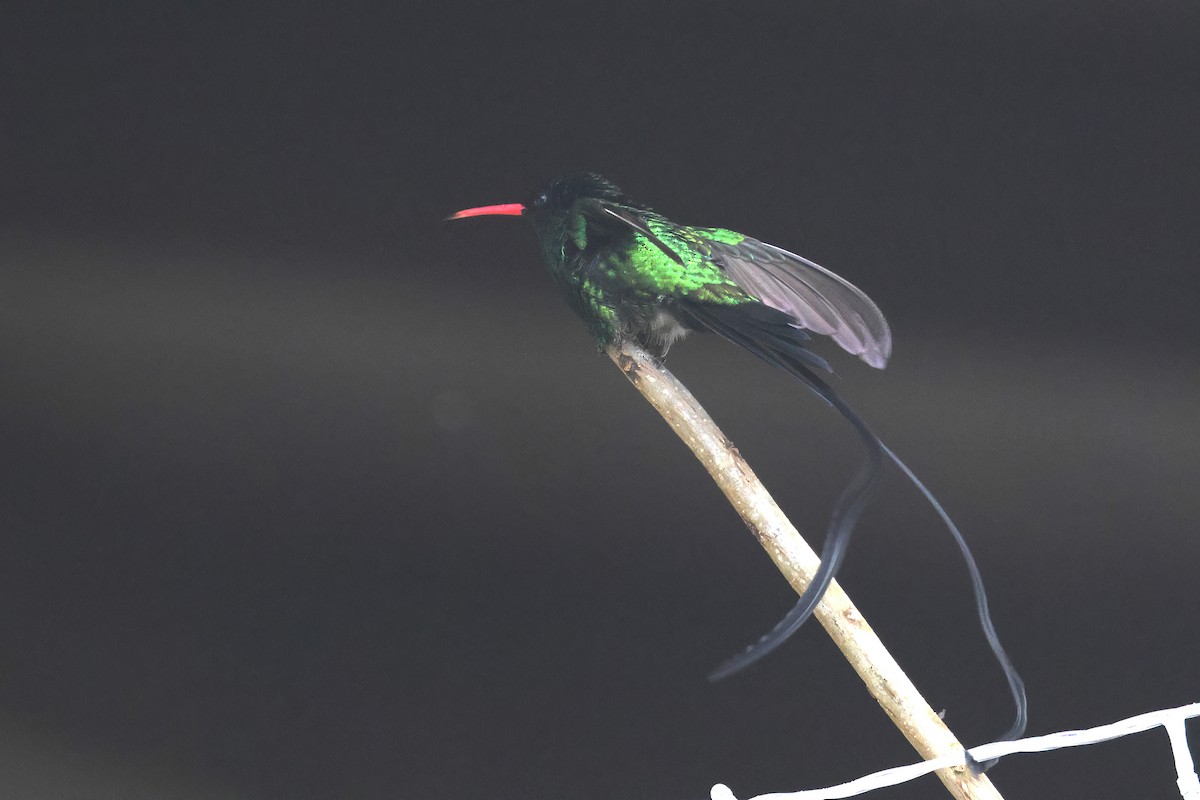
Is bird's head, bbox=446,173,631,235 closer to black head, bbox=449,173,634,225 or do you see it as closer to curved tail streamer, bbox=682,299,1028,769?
black head, bbox=449,173,634,225

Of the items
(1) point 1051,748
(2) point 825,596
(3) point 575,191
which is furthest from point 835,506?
(3) point 575,191

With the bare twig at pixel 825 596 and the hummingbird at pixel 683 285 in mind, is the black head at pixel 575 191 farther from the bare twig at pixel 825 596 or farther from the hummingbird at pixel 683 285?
the bare twig at pixel 825 596

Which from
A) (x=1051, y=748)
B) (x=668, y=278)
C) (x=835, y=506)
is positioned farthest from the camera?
(x=668, y=278)

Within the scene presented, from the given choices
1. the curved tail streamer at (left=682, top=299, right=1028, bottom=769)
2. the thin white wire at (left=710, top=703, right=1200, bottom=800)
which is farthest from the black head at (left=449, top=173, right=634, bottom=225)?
the thin white wire at (left=710, top=703, right=1200, bottom=800)

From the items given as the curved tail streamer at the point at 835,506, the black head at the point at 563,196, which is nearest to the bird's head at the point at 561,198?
the black head at the point at 563,196

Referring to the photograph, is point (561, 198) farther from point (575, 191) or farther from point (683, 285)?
point (683, 285)

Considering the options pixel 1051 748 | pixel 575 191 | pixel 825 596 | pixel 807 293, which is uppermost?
pixel 575 191
